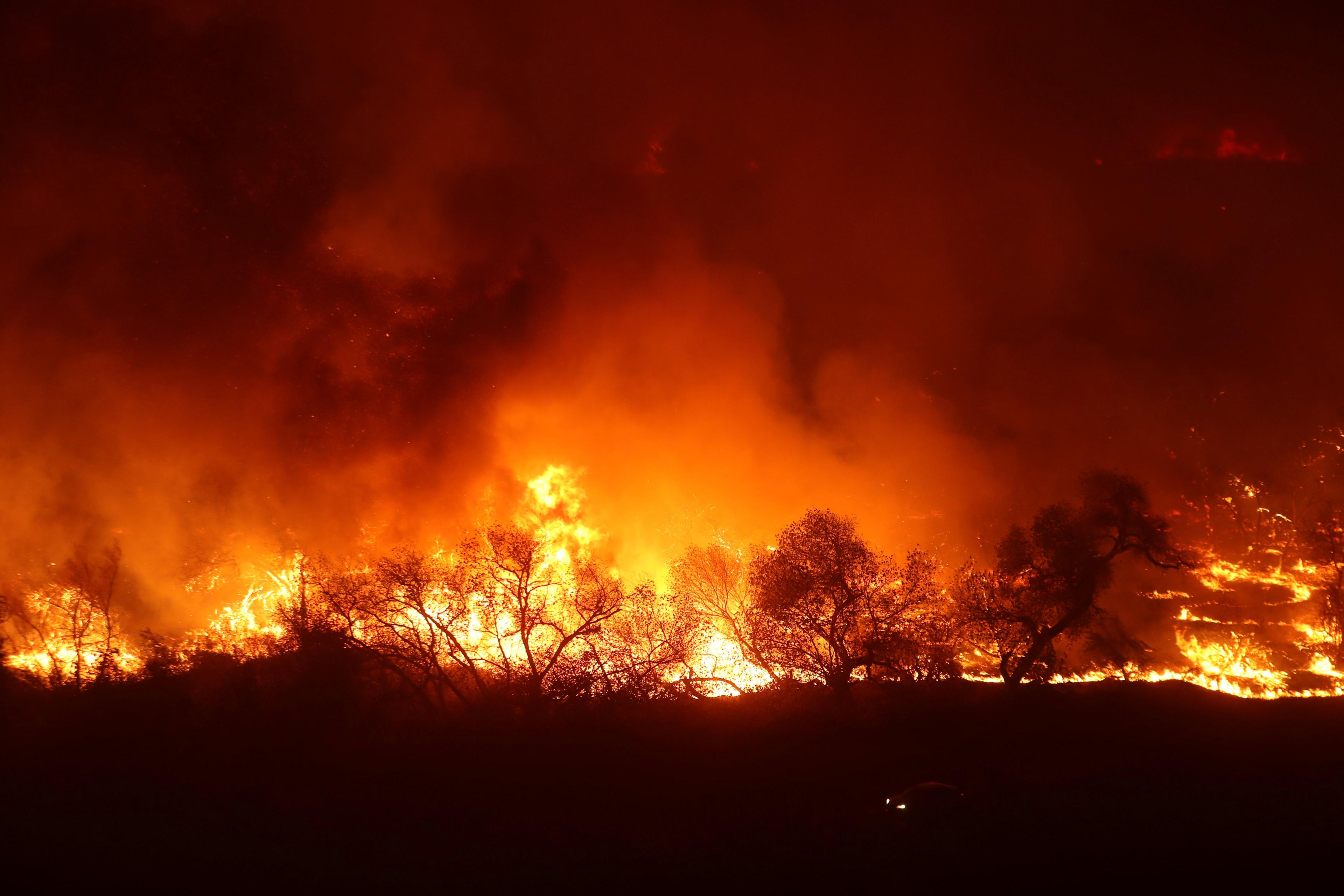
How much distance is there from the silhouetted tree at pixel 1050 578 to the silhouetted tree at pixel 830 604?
26.3 feet

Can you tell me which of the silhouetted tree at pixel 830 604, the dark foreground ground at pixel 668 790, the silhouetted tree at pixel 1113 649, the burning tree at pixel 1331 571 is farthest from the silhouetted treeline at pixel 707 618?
the burning tree at pixel 1331 571

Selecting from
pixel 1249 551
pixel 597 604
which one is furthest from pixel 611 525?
pixel 1249 551

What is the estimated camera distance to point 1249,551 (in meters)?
83.3

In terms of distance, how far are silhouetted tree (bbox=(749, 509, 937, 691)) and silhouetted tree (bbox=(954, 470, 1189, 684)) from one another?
26.3 feet

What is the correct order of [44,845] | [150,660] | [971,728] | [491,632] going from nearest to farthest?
[44,845] < [971,728] < [491,632] < [150,660]

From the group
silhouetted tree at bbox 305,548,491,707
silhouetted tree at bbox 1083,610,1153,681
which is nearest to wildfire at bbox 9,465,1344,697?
silhouetted tree at bbox 305,548,491,707

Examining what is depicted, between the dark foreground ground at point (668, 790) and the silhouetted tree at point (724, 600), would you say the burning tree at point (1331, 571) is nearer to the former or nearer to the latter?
the dark foreground ground at point (668, 790)

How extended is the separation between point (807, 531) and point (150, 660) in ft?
159

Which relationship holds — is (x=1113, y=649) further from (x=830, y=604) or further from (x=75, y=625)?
(x=75, y=625)

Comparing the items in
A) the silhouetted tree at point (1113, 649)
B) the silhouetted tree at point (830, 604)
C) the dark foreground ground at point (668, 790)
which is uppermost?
the silhouetted tree at point (830, 604)

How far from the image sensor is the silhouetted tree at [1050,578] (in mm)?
51781

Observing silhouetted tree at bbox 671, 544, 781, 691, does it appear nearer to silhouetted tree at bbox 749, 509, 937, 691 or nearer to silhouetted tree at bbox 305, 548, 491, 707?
silhouetted tree at bbox 749, 509, 937, 691

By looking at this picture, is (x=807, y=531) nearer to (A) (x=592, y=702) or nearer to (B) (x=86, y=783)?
(A) (x=592, y=702)

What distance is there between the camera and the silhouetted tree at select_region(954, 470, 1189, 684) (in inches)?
2039
